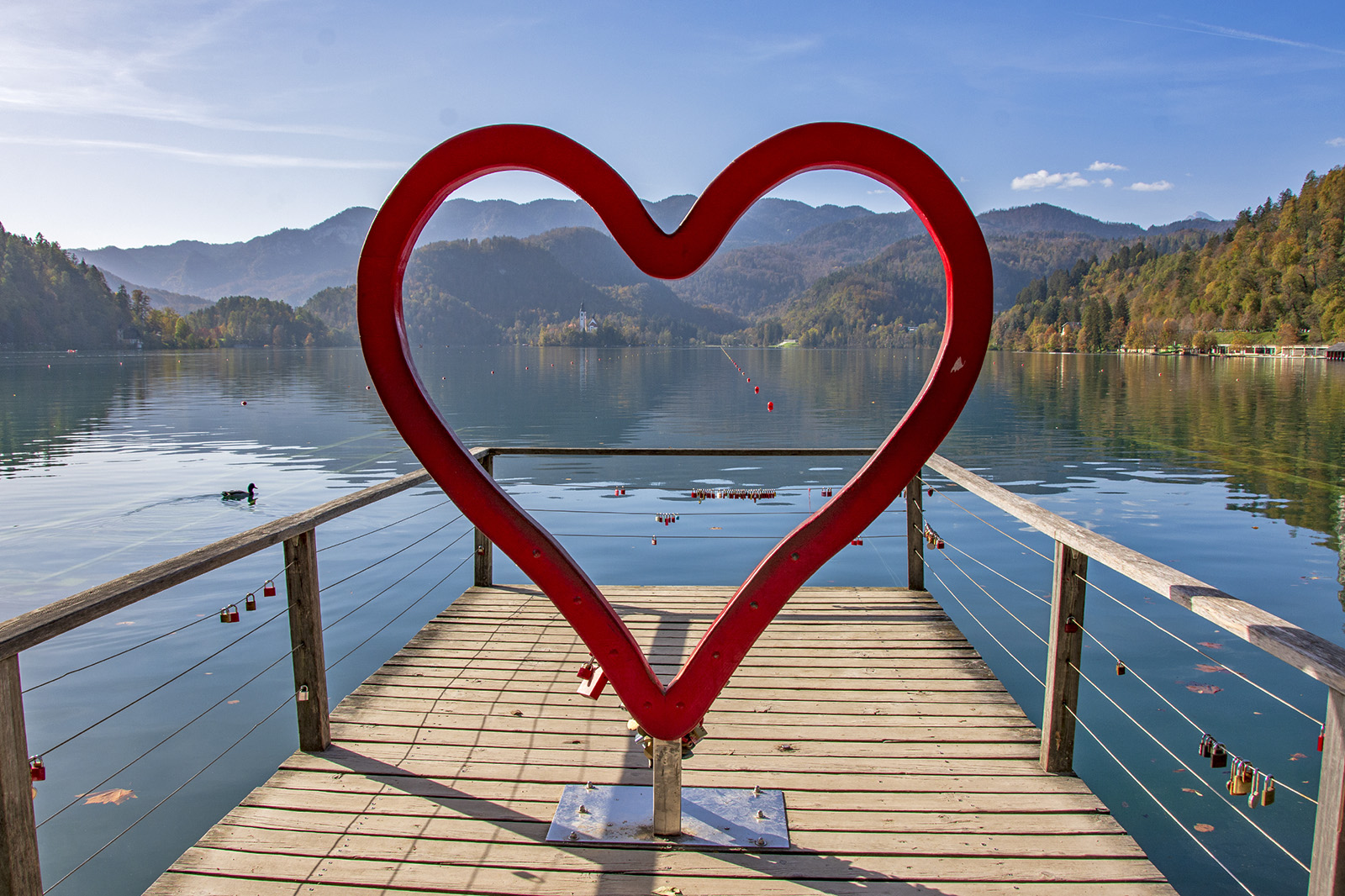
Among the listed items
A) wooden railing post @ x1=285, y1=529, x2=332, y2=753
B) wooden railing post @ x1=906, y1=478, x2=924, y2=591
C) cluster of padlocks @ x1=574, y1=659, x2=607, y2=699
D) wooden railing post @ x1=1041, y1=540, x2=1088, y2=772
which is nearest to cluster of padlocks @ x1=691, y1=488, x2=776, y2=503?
wooden railing post @ x1=906, y1=478, x2=924, y2=591

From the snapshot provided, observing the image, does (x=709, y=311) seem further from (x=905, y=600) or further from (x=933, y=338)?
(x=905, y=600)

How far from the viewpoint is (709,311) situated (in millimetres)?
178375

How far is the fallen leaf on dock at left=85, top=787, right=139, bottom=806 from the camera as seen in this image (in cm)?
534

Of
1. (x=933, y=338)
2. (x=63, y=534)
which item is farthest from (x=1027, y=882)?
(x=933, y=338)

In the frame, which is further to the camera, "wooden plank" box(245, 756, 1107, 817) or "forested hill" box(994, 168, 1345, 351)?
"forested hill" box(994, 168, 1345, 351)

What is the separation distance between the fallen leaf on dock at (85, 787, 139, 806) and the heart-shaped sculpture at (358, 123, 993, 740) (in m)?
4.58

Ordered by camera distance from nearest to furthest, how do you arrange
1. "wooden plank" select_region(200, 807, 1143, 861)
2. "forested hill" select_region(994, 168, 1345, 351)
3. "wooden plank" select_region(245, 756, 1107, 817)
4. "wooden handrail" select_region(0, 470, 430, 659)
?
"wooden handrail" select_region(0, 470, 430, 659) → "wooden plank" select_region(200, 807, 1143, 861) → "wooden plank" select_region(245, 756, 1107, 817) → "forested hill" select_region(994, 168, 1345, 351)

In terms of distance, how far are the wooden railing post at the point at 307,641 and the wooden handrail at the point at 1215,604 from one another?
303 cm

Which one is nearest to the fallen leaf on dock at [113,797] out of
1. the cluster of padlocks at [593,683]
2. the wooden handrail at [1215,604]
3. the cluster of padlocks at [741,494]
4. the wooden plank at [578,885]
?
the wooden plank at [578,885]

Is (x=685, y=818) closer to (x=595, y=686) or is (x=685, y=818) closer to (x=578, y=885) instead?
(x=578, y=885)

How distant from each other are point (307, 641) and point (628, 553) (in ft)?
27.4

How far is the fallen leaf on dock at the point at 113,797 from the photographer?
5.34 metres

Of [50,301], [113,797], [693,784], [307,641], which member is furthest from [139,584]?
[50,301]

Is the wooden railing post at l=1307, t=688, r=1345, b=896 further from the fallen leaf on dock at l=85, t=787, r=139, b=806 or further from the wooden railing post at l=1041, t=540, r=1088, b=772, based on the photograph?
the fallen leaf on dock at l=85, t=787, r=139, b=806
